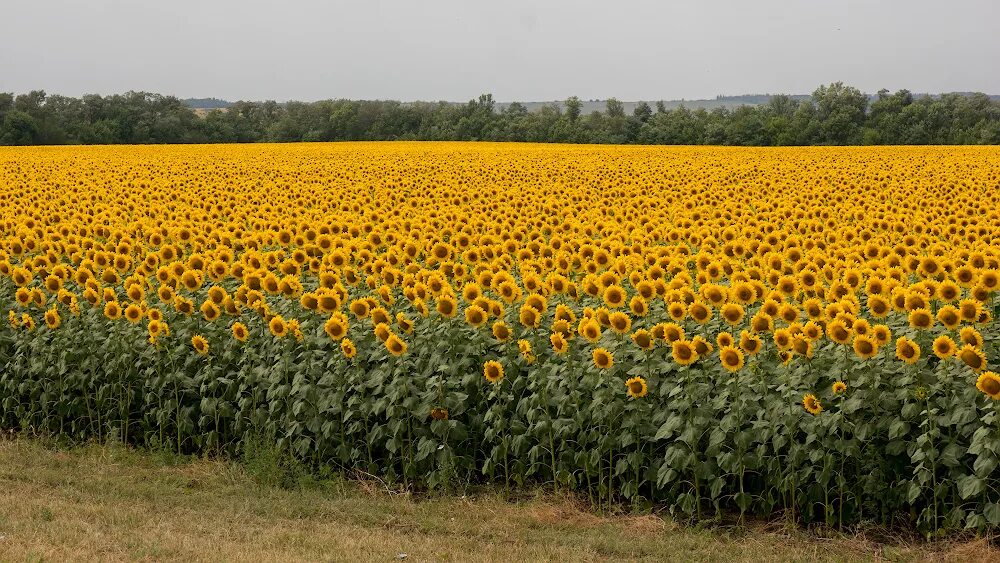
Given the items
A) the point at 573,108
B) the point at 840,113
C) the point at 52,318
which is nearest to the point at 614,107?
the point at 573,108

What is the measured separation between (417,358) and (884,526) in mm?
3755

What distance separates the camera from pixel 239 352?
390 inches

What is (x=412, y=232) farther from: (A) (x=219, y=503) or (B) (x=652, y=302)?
(A) (x=219, y=503)

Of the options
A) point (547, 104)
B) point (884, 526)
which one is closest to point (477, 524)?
point (884, 526)

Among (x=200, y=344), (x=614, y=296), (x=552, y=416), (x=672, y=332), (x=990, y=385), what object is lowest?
(x=552, y=416)

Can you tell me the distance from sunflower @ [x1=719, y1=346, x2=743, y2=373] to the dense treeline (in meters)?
57.3

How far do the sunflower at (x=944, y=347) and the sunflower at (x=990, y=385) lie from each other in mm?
371

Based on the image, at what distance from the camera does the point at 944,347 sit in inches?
289

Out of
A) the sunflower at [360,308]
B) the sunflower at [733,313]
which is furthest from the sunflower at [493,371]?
the sunflower at [733,313]

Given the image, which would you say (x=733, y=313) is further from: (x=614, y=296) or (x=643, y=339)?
(x=614, y=296)

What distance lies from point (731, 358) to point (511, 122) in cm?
6312

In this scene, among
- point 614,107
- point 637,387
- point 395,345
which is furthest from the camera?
point 614,107

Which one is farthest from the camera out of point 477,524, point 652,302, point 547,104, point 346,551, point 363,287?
point 547,104

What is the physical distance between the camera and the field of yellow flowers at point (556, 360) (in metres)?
7.46
